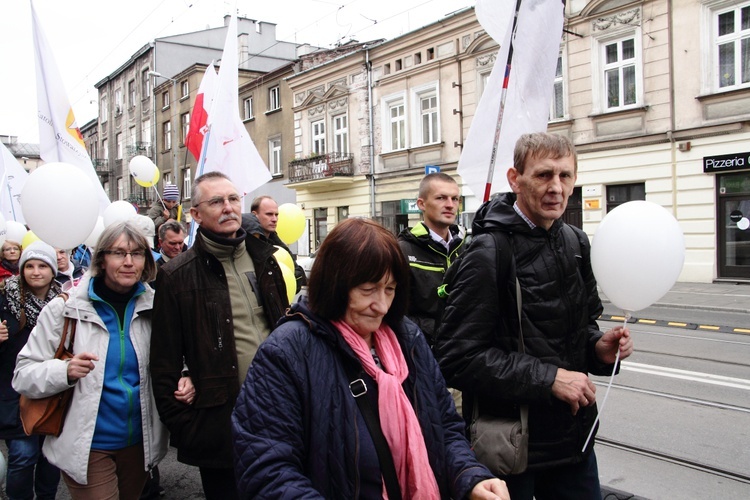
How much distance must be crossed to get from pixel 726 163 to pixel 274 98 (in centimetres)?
2110

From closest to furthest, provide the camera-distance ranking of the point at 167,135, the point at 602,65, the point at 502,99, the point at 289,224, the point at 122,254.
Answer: the point at 122,254 < the point at 502,99 < the point at 289,224 < the point at 602,65 < the point at 167,135

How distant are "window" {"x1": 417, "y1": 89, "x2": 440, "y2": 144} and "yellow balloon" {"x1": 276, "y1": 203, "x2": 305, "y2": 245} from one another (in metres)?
14.4

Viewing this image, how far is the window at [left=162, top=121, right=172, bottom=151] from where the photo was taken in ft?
124

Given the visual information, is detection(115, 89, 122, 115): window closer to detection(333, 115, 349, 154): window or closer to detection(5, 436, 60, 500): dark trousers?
detection(333, 115, 349, 154): window

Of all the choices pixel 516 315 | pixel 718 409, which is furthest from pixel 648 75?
pixel 516 315

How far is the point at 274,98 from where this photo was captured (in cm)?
2936

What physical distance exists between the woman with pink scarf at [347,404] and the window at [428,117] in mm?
19820

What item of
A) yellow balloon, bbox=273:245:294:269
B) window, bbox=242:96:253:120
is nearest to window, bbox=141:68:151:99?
window, bbox=242:96:253:120

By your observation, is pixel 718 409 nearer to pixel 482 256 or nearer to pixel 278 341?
pixel 482 256

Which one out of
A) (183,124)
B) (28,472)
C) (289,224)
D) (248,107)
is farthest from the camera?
(183,124)

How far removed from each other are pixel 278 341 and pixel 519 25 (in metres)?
2.48

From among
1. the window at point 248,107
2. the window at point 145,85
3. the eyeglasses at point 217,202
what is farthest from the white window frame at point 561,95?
the window at point 145,85

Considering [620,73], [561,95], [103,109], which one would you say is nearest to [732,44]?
[620,73]

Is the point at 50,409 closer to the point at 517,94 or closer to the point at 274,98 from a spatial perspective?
the point at 517,94
